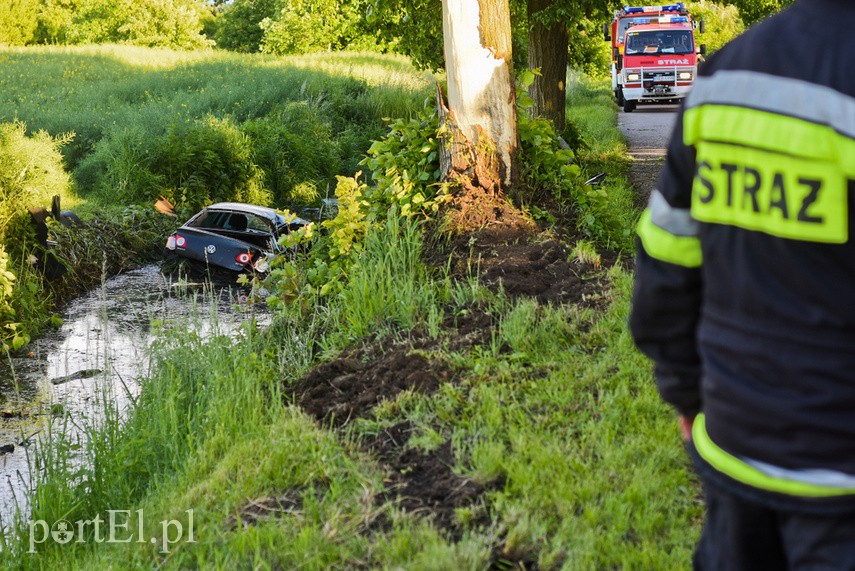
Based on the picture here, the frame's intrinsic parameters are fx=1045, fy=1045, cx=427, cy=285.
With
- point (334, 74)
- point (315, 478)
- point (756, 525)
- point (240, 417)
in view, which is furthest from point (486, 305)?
point (334, 74)

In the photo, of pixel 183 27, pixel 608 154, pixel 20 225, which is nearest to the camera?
pixel 20 225

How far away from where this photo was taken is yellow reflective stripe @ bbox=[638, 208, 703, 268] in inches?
85.0

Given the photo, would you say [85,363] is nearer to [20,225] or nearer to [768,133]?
[20,225]

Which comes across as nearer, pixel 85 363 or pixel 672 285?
pixel 672 285

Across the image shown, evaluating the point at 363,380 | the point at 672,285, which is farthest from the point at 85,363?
the point at 672,285

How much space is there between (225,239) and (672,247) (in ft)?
45.5

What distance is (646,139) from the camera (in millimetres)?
25000

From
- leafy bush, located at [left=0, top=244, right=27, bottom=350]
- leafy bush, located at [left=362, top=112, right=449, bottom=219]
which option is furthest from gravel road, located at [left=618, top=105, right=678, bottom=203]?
leafy bush, located at [left=0, top=244, right=27, bottom=350]

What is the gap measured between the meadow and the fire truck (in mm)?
24679

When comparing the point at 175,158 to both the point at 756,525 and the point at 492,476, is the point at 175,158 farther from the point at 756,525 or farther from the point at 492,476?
the point at 756,525

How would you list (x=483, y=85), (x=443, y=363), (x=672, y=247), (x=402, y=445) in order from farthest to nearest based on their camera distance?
1. (x=483, y=85)
2. (x=443, y=363)
3. (x=402, y=445)
4. (x=672, y=247)

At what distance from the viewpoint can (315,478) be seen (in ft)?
15.1

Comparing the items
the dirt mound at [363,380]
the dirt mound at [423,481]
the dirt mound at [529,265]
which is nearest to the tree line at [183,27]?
the dirt mound at [529,265]

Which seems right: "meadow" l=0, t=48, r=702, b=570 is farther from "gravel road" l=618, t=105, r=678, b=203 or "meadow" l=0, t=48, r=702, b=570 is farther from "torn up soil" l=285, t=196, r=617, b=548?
"gravel road" l=618, t=105, r=678, b=203
